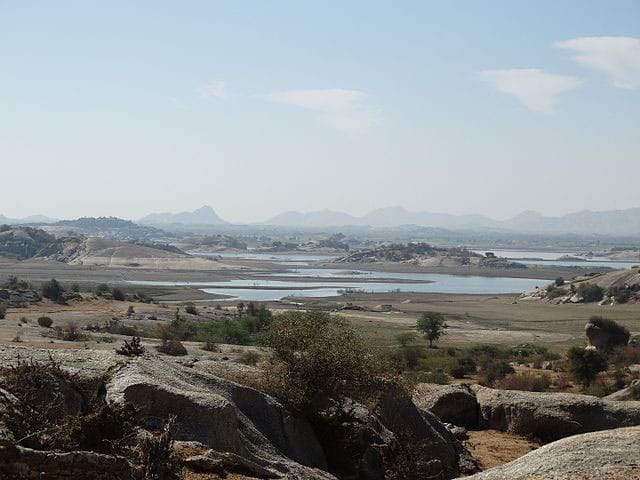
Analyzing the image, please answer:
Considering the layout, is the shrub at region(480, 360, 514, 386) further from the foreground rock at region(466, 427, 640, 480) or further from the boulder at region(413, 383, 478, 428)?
the foreground rock at region(466, 427, 640, 480)

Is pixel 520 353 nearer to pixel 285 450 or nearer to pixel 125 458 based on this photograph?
pixel 285 450

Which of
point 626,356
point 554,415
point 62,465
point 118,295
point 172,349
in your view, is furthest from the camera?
point 118,295

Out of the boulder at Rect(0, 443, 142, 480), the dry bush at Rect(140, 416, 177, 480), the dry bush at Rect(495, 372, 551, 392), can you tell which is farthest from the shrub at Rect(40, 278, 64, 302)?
the boulder at Rect(0, 443, 142, 480)

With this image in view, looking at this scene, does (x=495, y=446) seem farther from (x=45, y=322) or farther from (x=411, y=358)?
(x=45, y=322)

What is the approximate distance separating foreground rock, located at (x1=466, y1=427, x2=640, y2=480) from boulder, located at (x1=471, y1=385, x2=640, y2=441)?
32.0ft

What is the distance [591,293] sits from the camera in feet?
361

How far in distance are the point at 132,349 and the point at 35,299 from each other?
206 ft

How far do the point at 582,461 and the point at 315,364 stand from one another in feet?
22.5

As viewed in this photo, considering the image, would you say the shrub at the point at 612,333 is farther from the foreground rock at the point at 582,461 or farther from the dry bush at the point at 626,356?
the foreground rock at the point at 582,461

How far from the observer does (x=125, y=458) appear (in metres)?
10.7

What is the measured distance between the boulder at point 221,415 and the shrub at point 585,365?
81.3 feet

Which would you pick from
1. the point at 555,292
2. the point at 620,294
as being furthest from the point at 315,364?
the point at 555,292

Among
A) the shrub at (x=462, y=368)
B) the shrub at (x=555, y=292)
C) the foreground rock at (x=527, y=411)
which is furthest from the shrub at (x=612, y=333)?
the shrub at (x=555, y=292)

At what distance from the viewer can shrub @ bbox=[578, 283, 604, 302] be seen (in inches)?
4294
